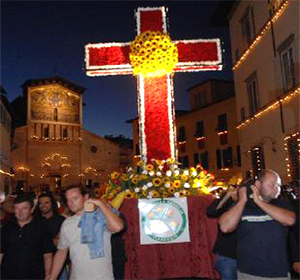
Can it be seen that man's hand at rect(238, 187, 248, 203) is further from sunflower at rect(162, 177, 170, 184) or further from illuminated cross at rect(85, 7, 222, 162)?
illuminated cross at rect(85, 7, 222, 162)

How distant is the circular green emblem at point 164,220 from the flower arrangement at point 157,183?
0.57 ft

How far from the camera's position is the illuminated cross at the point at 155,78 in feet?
25.4

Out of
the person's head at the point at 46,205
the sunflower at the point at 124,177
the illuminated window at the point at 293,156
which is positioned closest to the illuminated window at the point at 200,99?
the illuminated window at the point at 293,156

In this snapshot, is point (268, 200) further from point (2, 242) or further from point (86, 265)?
point (2, 242)

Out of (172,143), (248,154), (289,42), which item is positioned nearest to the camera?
(172,143)

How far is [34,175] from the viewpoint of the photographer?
3541 cm

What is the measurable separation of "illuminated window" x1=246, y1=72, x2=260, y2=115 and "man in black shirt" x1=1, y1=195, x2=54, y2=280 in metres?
13.9

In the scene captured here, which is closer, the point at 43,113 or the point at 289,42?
the point at 289,42

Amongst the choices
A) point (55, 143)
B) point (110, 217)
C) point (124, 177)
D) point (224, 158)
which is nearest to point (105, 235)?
point (110, 217)

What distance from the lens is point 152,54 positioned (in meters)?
7.79

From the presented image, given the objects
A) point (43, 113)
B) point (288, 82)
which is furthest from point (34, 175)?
point (288, 82)

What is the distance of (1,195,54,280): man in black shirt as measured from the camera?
13.8 feet

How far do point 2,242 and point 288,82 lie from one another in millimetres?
11620

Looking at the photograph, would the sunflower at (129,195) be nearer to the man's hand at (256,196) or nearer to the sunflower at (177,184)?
the sunflower at (177,184)
